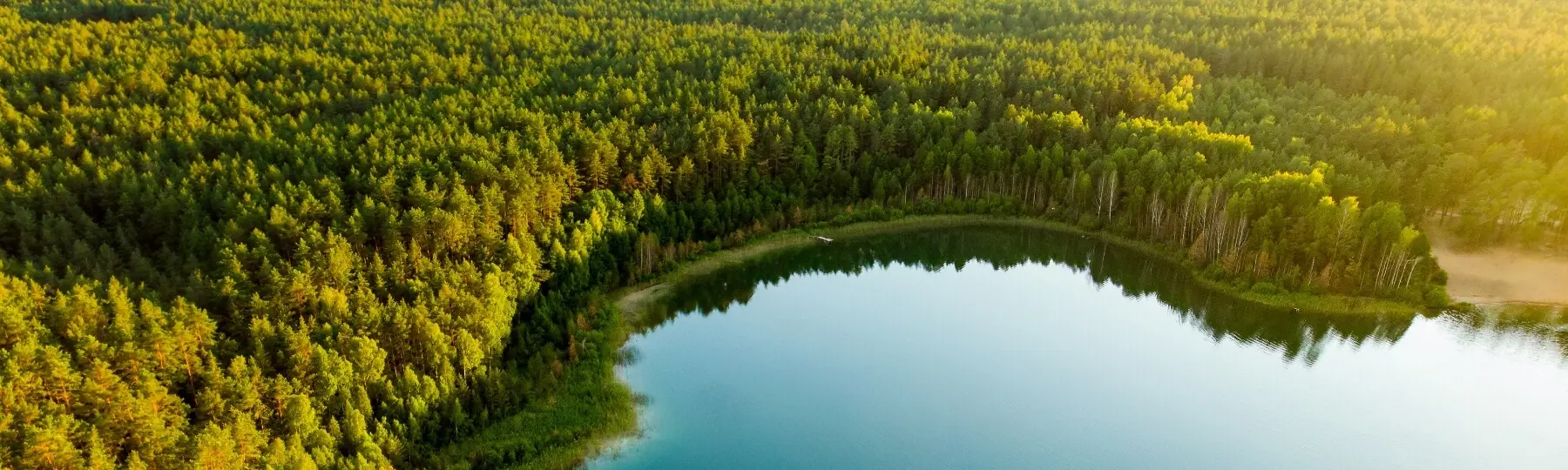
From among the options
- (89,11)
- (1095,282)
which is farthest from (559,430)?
(89,11)

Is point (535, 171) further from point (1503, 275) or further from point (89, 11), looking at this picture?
point (89, 11)

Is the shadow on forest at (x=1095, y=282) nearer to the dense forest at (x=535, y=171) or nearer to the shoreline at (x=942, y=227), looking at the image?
the shoreline at (x=942, y=227)

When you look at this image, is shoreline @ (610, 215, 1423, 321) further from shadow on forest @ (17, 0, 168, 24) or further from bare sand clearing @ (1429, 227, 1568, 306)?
shadow on forest @ (17, 0, 168, 24)

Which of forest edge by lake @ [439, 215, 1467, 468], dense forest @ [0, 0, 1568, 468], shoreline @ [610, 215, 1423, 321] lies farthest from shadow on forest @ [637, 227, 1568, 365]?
dense forest @ [0, 0, 1568, 468]

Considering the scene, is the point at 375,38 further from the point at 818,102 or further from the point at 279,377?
the point at 279,377

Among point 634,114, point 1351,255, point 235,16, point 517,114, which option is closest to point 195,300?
point 517,114

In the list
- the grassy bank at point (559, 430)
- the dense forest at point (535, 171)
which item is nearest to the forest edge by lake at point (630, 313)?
the grassy bank at point (559, 430)
